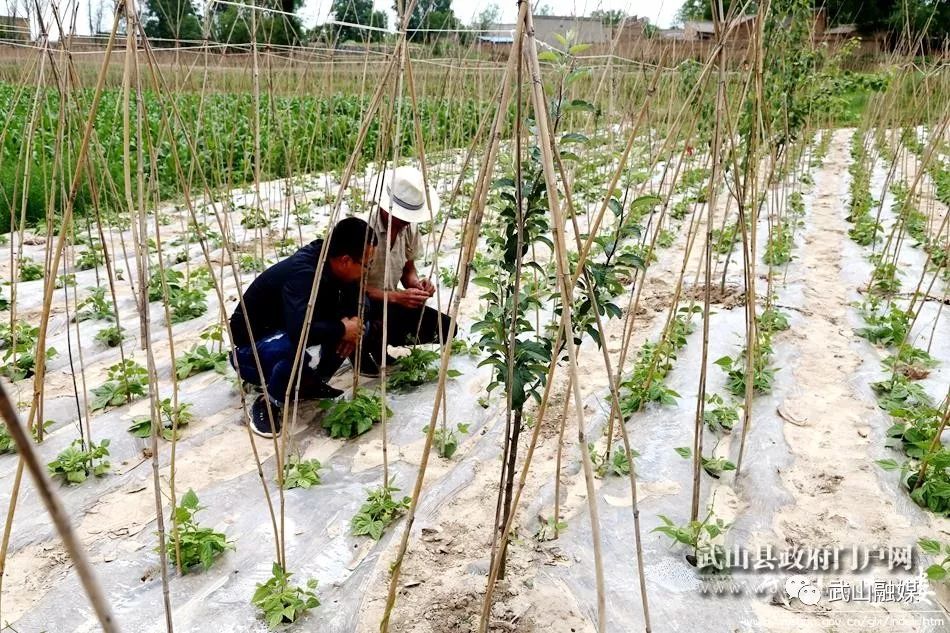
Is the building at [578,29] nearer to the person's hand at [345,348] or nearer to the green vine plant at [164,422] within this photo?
the person's hand at [345,348]

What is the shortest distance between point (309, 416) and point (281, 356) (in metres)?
0.29

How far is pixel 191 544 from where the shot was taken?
1836 millimetres

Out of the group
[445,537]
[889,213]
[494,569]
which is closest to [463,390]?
[445,537]

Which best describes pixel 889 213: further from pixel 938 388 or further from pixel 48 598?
pixel 48 598

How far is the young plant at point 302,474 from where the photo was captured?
2186mm

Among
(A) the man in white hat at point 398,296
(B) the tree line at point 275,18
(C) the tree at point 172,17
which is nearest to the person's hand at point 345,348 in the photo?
(A) the man in white hat at point 398,296

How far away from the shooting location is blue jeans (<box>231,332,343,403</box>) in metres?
2.57

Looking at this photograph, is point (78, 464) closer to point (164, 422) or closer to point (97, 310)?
point (164, 422)

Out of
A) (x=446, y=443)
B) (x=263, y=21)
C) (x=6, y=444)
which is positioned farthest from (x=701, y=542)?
(x=263, y=21)

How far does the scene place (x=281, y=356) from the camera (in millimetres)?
2631

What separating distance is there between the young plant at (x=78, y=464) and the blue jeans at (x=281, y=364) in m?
0.58

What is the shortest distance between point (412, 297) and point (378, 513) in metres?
1.04

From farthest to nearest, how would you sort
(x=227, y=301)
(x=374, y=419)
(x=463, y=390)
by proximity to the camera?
1. (x=227, y=301)
2. (x=463, y=390)
3. (x=374, y=419)

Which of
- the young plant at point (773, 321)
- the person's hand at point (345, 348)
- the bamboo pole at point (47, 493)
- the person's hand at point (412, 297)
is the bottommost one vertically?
the person's hand at point (345, 348)
